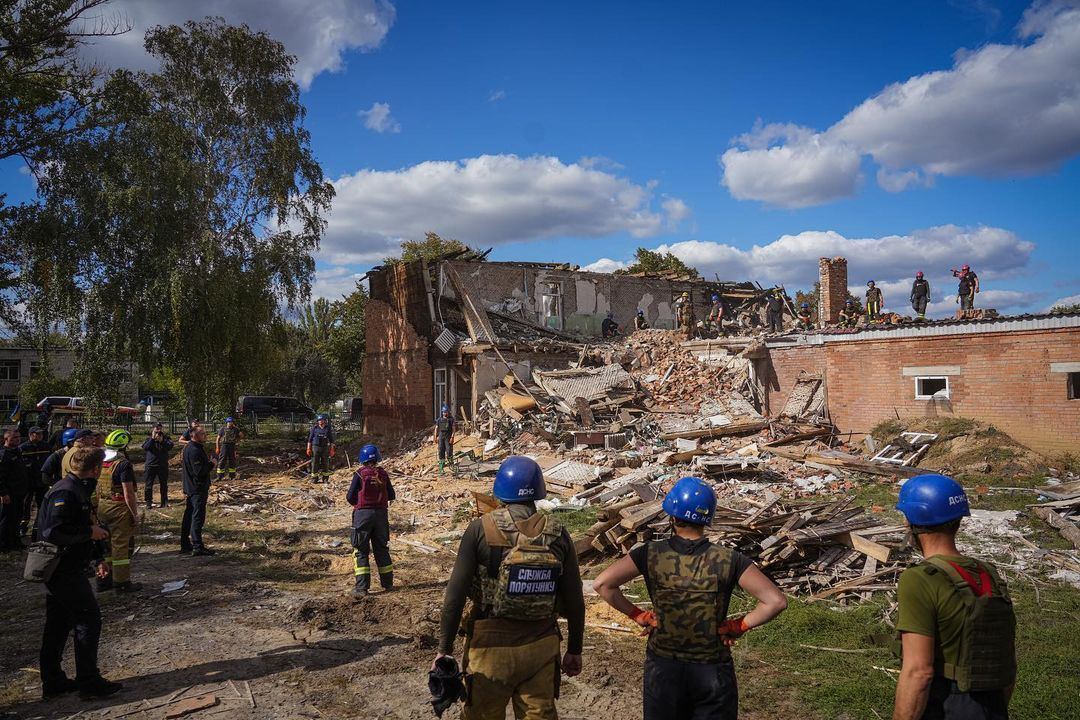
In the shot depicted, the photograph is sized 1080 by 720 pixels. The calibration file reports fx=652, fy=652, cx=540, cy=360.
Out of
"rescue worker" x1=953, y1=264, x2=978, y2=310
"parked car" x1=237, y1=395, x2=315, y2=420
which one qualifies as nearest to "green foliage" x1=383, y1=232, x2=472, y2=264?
"parked car" x1=237, y1=395, x2=315, y2=420

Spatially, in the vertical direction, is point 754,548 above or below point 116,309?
below

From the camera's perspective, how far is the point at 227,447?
16.2m

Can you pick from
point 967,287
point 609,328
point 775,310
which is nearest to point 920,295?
point 967,287

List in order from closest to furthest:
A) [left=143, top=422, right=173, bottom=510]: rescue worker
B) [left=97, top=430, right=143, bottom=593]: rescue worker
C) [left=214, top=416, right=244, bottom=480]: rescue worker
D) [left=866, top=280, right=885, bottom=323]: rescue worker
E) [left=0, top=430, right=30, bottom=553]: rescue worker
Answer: [left=97, top=430, right=143, bottom=593]: rescue worker
[left=0, top=430, right=30, bottom=553]: rescue worker
[left=143, top=422, right=173, bottom=510]: rescue worker
[left=214, top=416, right=244, bottom=480]: rescue worker
[left=866, top=280, right=885, bottom=323]: rescue worker

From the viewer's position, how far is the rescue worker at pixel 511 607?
3.09 metres

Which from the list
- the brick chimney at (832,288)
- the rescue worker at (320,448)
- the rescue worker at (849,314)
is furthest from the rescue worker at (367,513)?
the brick chimney at (832,288)

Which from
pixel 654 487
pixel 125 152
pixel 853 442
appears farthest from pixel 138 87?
pixel 853 442

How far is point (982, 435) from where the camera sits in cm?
1454

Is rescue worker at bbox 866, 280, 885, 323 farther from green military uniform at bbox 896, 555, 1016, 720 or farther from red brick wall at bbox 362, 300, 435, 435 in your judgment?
green military uniform at bbox 896, 555, 1016, 720

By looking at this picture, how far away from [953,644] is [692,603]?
3.27 feet

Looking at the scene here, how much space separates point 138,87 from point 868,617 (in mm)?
23474

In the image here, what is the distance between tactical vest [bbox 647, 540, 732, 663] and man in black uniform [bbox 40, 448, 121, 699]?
4270 millimetres

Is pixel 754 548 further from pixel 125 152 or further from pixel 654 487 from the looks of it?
pixel 125 152

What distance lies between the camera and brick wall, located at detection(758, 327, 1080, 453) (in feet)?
45.6
